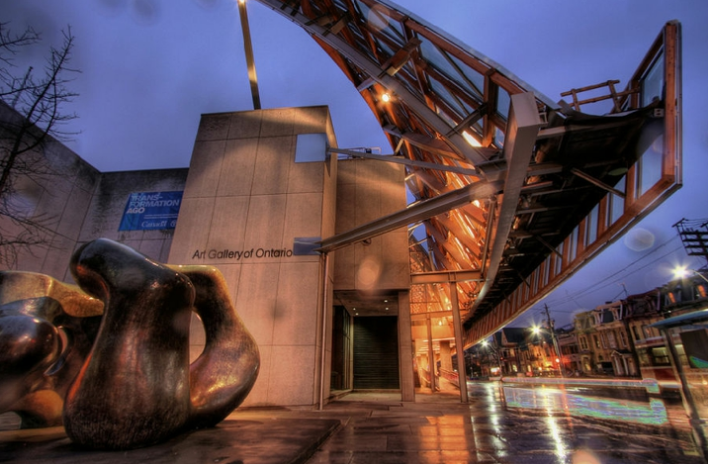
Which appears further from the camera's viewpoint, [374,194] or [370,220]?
[374,194]

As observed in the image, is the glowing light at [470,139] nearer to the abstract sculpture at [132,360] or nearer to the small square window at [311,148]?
the small square window at [311,148]

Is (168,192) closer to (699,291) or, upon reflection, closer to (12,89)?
(12,89)

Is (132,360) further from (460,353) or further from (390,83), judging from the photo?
(390,83)

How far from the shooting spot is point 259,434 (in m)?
4.52

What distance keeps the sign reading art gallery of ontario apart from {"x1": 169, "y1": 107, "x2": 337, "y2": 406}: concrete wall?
144 centimetres

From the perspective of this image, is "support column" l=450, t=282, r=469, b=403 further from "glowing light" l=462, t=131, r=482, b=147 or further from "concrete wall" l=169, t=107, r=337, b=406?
"glowing light" l=462, t=131, r=482, b=147

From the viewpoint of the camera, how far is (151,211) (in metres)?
13.9

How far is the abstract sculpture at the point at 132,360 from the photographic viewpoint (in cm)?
353

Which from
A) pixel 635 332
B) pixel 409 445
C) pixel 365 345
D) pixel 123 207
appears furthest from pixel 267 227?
pixel 635 332

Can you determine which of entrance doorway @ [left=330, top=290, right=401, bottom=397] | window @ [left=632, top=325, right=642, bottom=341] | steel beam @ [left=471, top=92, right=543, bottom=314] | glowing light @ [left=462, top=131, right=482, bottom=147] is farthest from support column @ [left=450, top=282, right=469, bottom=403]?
window @ [left=632, top=325, right=642, bottom=341]

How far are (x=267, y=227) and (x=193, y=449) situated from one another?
924cm

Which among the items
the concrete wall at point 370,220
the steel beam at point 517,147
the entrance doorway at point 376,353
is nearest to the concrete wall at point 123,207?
the concrete wall at point 370,220

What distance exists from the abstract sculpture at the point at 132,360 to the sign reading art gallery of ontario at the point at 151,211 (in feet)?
32.7

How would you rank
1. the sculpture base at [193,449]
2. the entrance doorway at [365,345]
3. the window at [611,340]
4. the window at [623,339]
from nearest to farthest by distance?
the sculpture base at [193,449] → the entrance doorway at [365,345] → the window at [623,339] → the window at [611,340]
